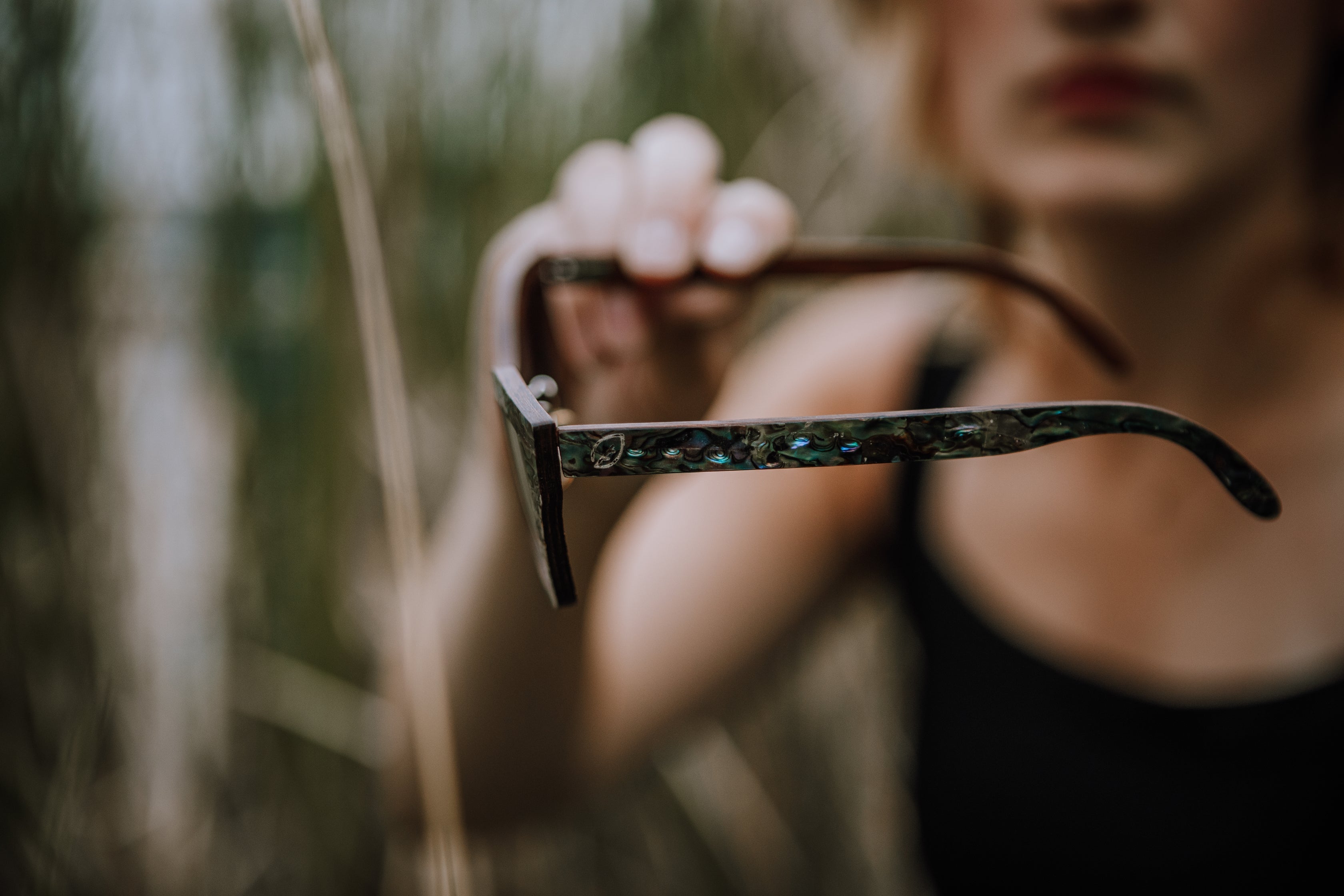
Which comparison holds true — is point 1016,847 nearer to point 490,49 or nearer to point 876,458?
point 876,458

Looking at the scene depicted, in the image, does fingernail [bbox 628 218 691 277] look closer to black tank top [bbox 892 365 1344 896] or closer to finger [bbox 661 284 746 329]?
finger [bbox 661 284 746 329]

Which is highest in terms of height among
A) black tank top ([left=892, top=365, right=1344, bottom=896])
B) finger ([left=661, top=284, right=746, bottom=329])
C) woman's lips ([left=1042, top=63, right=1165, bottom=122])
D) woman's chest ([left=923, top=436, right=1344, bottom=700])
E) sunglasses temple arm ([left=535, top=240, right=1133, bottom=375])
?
woman's lips ([left=1042, top=63, right=1165, bottom=122])

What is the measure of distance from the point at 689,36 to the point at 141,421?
50 cm

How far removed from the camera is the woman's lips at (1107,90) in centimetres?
40

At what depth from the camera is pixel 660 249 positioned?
36 centimetres

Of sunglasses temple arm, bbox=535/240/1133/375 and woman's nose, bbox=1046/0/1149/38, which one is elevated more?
woman's nose, bbox=1046/0/1149/38

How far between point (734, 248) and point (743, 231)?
11 millimetres

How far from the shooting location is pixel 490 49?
1.91 ft

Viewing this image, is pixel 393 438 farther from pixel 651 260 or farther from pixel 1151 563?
pixel 1151 563

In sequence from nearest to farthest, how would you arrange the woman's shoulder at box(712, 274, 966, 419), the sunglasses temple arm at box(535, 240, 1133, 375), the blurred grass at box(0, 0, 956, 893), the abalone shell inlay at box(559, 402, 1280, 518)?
the abalone shell inlay at box(559, 402, 1280, 518) → the sunglasses temple arm at box(535, 240, 1133, 375) → the blurred grass at box(0, 0, 956, 893) → the woman's shoulder at box(712, 274, 966, 419)

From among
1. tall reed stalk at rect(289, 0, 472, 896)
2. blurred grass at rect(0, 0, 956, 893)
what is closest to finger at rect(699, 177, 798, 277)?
tall reed stalk at rect(289, 0, 472, 896)

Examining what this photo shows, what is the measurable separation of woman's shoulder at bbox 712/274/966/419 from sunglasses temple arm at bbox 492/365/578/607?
529 millimetres

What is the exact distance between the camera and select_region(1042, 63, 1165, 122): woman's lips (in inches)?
15.9

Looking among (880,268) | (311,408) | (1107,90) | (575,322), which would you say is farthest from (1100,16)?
(311,408)
